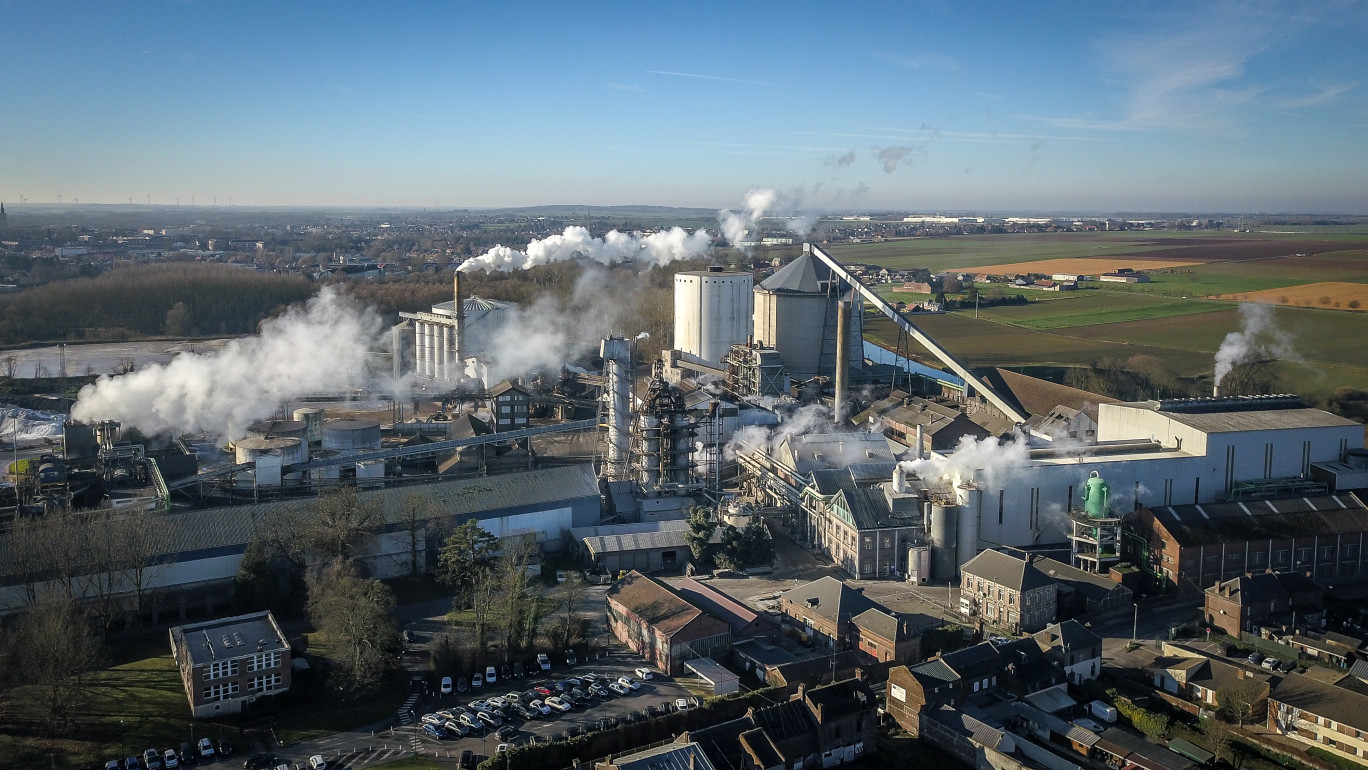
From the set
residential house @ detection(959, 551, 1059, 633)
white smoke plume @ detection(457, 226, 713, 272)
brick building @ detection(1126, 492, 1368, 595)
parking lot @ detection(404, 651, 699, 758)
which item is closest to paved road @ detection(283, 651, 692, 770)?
parking lot @ detection(404, 651, 699, 758)

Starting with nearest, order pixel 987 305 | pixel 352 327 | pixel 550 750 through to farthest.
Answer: pixel 550 750 → pixel 352 327 → pixel 987 305

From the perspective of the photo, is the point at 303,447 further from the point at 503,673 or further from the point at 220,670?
the point at 503,673

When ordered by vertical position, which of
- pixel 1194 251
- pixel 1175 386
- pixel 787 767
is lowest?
pixel 787 767

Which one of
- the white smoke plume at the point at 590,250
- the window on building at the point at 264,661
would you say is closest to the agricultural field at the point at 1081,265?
the white smoke plume at the point at 590,250

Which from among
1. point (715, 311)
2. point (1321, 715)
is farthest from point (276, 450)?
point (1321, 715)

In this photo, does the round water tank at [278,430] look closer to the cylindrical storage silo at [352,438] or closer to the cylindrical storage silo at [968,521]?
the cylindrical storage silo at [352,438]

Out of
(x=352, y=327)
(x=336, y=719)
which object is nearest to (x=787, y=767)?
(x=336, y=719)

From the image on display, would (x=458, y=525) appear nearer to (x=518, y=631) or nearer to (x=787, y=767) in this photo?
(x=518, y=631)
